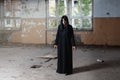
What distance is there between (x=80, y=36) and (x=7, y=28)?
13.2ft

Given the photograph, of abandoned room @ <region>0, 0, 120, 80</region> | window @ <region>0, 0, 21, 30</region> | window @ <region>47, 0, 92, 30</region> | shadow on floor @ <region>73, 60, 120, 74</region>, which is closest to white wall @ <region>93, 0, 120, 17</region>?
abandoned room @ <region>0, 0, 120, 80</region>

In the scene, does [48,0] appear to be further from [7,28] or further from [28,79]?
[28,79]

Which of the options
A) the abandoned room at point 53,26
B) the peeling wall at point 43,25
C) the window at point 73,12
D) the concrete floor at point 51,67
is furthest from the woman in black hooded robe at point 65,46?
the window at point 73,12

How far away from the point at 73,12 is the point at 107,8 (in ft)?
5.71

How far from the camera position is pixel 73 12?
13.3m

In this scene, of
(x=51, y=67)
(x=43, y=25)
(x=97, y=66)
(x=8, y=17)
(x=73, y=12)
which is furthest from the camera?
(x=8, y=17)

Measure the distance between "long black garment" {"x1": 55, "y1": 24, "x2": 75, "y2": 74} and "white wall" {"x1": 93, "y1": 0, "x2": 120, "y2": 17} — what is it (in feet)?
20.2

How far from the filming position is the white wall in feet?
41.7

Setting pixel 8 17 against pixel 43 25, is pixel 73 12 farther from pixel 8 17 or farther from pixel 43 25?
pixel 8 17

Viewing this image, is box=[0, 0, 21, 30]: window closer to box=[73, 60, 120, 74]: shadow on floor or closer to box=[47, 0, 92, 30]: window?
box=[47, 0, 92, 30]: window

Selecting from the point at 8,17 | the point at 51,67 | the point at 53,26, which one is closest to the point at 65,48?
the point at 51,67

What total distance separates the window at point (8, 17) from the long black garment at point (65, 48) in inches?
284

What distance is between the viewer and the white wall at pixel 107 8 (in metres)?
12.7

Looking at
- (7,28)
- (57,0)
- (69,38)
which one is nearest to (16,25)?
(7,28)
